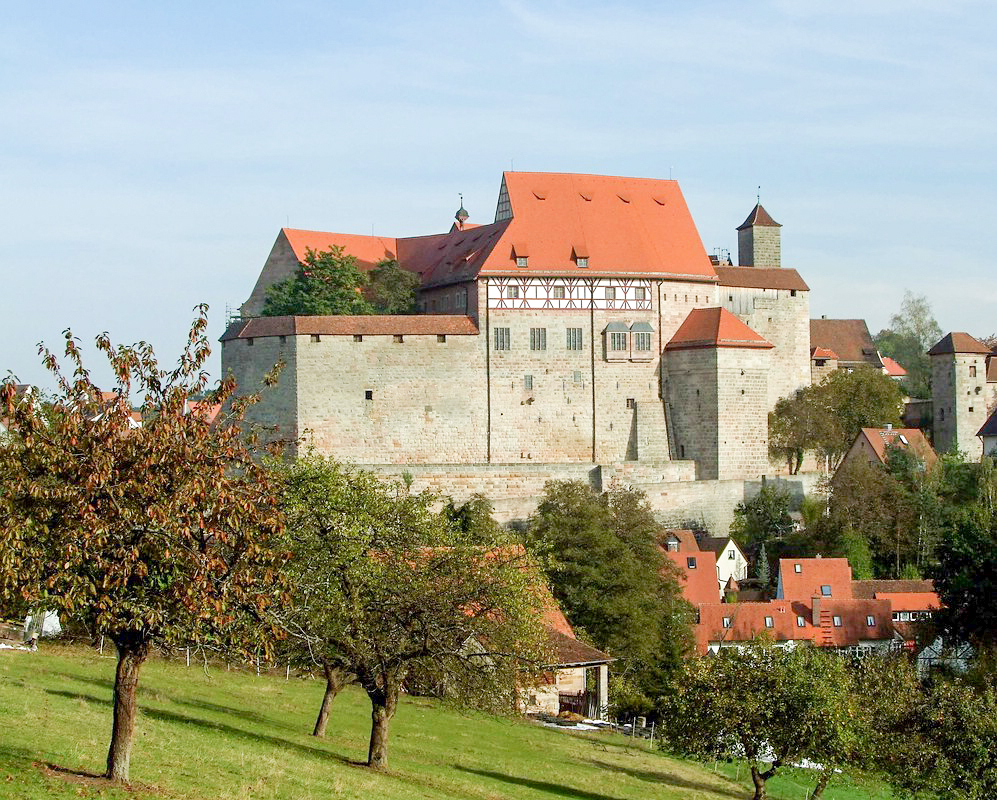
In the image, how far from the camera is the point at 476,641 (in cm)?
2508

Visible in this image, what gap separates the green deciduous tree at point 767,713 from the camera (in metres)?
29.5

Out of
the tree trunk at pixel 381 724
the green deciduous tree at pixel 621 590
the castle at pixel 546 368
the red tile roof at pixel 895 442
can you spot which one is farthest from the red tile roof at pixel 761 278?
the tree trunk at pixel 381 724

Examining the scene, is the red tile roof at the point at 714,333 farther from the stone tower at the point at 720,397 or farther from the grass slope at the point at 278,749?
the grass slope at the point at 278,749

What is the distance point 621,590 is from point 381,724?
2401 centimetres

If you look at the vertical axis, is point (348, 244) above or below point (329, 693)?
above

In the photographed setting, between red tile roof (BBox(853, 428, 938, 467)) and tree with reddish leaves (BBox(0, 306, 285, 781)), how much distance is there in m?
51.9

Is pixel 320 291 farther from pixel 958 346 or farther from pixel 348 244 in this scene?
pixel 958 346

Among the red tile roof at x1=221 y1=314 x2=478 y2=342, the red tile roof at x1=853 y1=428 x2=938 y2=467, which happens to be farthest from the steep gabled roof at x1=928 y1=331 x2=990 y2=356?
the red tile roof at x1=221 y1=314 x2=478 y2=342

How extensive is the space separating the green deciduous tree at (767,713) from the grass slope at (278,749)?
2.80ft

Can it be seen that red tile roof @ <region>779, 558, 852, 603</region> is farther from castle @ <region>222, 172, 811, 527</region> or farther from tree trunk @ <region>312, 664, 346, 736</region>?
tree trunk @ <region>312, 664, 346, 736</region>

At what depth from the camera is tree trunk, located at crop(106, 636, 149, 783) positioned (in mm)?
16812

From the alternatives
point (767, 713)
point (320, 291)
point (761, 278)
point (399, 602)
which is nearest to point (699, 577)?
point (761, 278)

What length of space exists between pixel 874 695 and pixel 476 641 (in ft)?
37.3

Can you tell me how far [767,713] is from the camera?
98.1 feet
